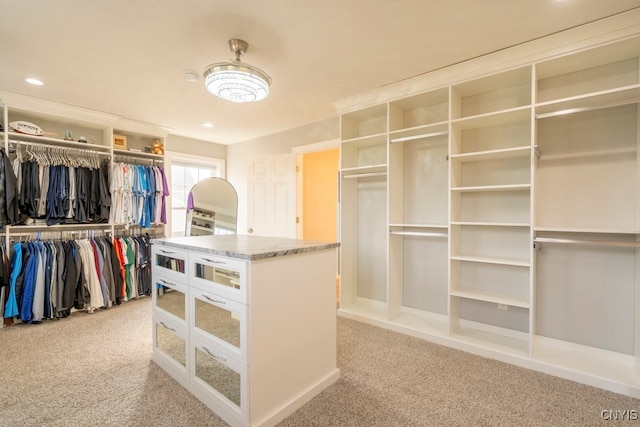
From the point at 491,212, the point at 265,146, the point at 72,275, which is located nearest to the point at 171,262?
the point at 72,275

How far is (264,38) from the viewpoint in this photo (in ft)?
6.93

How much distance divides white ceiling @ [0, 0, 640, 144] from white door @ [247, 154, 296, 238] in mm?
1372

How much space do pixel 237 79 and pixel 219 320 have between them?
1.63m

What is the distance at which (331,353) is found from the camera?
2043 millimetres

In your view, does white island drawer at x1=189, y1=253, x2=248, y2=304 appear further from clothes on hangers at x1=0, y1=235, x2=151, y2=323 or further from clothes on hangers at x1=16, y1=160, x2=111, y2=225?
clothes on hangers at x1=16, y1=160, x2=111, y2=225

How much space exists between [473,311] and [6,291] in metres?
4.78

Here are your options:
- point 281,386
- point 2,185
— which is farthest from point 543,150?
point 2,185

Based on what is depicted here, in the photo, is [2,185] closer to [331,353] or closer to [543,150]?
[331,353]

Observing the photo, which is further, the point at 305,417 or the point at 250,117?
the point at 250,117

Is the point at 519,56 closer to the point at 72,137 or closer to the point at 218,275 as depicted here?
the point at 218,275

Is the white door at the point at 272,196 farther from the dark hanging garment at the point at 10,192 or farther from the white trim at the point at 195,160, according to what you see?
the dark hanging garment at the point at 10,192

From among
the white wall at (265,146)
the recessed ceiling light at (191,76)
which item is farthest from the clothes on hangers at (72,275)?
the recessed ceiling light at (191,76)

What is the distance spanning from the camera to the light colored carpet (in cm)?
168

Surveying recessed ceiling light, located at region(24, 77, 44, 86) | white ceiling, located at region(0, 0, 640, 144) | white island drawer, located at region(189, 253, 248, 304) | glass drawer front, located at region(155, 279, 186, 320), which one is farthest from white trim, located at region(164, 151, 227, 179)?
white island drawer, located at region(189, 253, 248, 304)
